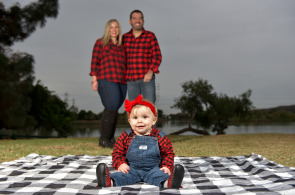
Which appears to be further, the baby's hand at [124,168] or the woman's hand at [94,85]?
the woman's hand at [94,85]

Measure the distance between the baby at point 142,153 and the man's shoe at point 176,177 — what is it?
1.1 inches

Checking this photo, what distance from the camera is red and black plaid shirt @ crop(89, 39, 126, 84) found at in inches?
151

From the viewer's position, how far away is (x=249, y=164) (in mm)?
2783

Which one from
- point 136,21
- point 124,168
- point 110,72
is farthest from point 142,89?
point 124,168

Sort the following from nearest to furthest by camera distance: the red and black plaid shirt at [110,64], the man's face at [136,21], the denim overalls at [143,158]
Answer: the denim overalls at [143,158]
the man's face at [136,21]
the red and black plaid shirt at [110,64]

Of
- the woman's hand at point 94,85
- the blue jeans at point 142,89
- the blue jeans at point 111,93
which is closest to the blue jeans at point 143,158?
the blue jeans at point 142,89

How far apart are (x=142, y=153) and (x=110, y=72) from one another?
6.29 feet

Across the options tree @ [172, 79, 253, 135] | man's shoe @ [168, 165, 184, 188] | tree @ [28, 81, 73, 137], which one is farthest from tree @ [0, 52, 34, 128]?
man's shoe @ [168, 165, 184, 188]

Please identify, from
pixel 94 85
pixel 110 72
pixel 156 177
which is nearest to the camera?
pixel 156 177

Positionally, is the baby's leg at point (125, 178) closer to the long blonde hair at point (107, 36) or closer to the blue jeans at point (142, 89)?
the blue jeans at point (142, 89)

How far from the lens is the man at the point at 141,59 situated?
12.1 feet

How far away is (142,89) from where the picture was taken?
3.70m

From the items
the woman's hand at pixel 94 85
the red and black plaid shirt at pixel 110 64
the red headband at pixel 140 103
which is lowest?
the red headband at pixel 140 103

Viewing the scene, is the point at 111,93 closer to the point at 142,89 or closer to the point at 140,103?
the point at 142,89
